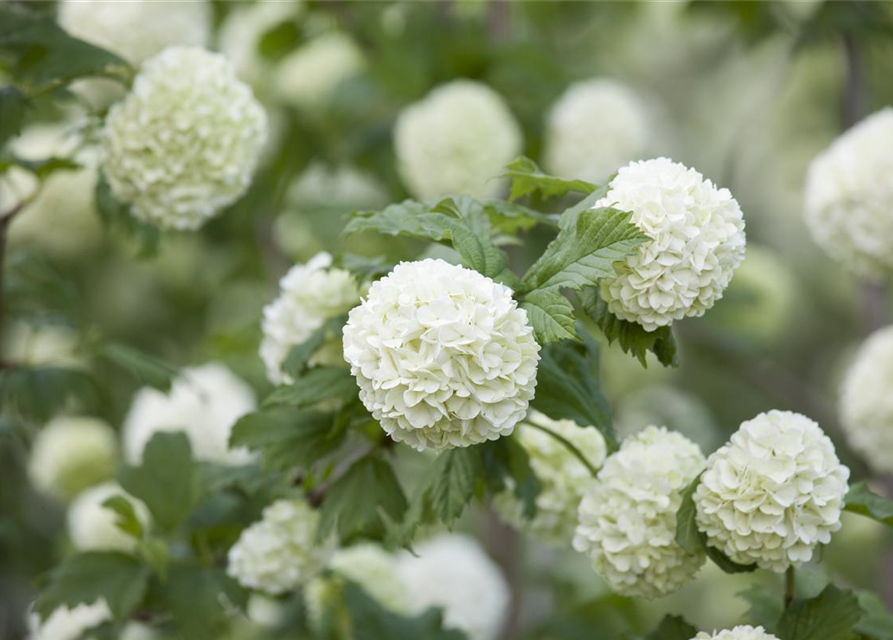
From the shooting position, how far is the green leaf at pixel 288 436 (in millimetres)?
1162

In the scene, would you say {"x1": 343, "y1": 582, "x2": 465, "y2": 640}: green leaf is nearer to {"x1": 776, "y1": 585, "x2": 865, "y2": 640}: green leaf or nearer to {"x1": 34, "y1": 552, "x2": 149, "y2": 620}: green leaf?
{"x1": 34, "y1": 552, "x2": 149, "y2": 620}: green leaf

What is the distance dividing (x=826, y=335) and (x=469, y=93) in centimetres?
247

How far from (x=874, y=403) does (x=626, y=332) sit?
3.13ft

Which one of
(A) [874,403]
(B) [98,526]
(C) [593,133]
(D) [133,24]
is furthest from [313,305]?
(C) [593,133]


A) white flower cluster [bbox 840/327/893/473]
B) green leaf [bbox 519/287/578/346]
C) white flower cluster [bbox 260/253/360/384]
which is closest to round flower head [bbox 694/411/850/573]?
green leaf [bbox 519/287/578/346]

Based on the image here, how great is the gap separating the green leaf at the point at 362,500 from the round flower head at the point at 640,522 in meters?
0.22

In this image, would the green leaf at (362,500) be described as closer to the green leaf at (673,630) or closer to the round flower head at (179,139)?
the green leaf at (673,630)

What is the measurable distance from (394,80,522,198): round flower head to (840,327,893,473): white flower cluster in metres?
0.76

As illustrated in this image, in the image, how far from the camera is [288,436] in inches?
46.6

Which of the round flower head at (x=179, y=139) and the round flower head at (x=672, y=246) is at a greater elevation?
the round flower head at (x=672, y=246)

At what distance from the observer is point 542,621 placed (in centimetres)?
213

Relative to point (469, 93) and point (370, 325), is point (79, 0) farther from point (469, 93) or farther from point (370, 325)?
point (370, 325)

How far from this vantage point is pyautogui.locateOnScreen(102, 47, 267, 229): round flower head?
1.35 metres

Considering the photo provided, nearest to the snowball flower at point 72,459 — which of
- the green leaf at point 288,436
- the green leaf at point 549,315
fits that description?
the green leaf at point 288,436
